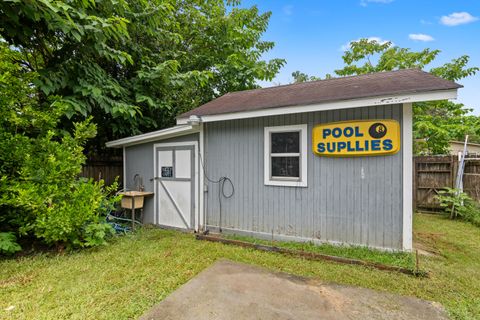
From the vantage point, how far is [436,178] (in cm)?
665

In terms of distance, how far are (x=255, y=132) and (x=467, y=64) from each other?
10124mm

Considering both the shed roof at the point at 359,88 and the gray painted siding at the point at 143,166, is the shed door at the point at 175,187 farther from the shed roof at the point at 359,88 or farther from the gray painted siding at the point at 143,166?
the shed roof at the point at 359,88

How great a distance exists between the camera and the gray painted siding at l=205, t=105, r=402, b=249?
373cm

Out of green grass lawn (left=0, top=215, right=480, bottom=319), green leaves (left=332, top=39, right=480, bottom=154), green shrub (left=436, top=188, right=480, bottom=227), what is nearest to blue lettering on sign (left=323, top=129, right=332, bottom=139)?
green grass lawn (left=0, top=215, right=480, bottom=319)

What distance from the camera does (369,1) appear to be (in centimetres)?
850

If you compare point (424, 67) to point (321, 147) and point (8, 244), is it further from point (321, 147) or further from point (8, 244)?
point (8, 244)

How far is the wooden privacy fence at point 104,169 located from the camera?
6.29 m

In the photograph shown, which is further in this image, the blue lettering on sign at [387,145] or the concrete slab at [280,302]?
the blue lettering on sign at [387,145]

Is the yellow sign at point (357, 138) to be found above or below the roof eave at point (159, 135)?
below

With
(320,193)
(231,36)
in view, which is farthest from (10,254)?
(231,36)

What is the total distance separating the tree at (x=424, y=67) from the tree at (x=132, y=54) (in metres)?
4.75

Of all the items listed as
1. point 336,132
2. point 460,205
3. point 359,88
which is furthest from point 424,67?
point 336,132

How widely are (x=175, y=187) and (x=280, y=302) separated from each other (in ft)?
12.2

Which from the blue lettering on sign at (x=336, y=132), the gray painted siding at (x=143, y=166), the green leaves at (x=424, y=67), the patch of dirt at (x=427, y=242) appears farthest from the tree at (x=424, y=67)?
the gray painted siding at (x=143, y=166)
